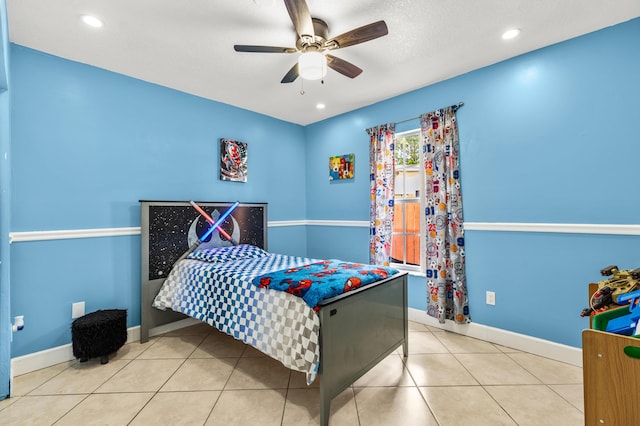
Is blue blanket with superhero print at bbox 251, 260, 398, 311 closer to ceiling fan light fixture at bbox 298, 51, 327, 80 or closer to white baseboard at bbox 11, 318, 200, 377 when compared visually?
ceiling fan light fixture at bbox 298, 51, 327, 80

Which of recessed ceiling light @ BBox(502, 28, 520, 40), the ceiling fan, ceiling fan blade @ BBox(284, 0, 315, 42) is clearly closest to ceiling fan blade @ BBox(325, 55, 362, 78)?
the ceiling fan

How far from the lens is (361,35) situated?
5.77 feet

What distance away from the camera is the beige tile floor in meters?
1.66

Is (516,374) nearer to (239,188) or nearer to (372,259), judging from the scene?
(372,259)

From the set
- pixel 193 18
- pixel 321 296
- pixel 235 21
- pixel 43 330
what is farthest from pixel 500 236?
pixel 43 330

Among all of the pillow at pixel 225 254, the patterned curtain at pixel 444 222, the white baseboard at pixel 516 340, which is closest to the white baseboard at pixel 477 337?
the white baseboard at pixel 516 340

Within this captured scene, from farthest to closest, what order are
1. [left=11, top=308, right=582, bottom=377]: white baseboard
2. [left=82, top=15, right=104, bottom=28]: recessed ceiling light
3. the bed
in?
[left=11, top=308, right=582, bottom=377]: white baseboard → [left=82, top=15, right=104, bottom=28]: recessed ceiling light → the bed

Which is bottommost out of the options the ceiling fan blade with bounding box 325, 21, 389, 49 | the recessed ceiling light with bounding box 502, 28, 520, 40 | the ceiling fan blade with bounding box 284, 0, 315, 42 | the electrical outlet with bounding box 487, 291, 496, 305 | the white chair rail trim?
the electrical outlet with bounding box 487, 291, 496, 305

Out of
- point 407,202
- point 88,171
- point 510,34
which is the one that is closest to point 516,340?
point 407,202

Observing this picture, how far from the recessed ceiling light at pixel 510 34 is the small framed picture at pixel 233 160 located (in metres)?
2.92

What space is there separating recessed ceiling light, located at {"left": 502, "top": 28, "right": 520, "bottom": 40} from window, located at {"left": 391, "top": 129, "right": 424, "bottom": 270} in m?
1.14

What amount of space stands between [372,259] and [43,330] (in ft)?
10.5

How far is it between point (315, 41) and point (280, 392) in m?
2.46

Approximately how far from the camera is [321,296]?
162 centimetres
